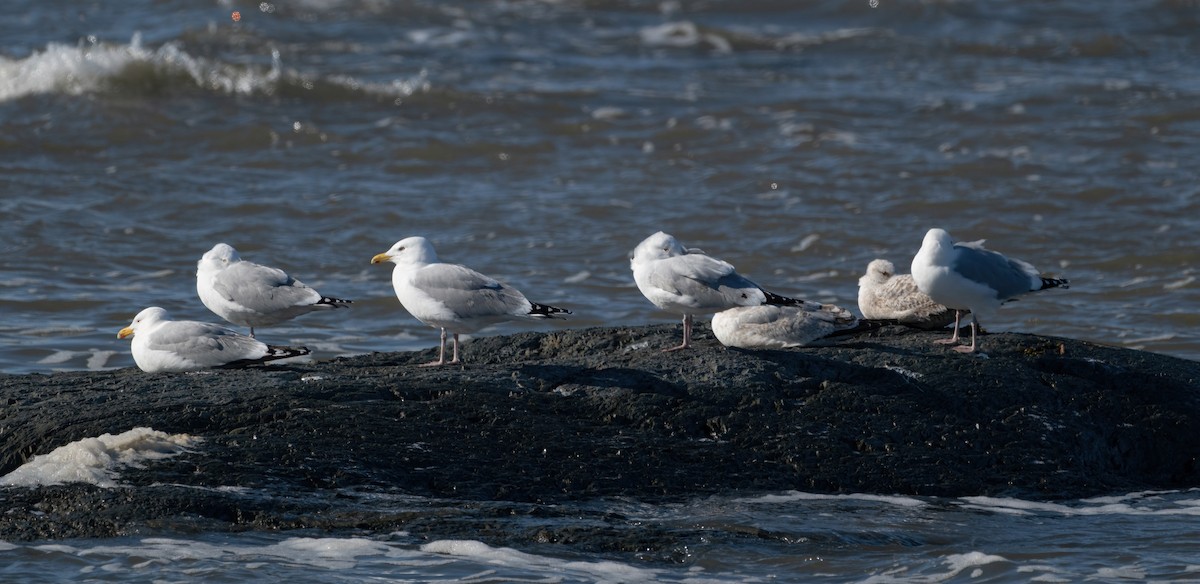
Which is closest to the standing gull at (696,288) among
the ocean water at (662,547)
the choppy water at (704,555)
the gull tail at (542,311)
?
the gull tail at (542,311)

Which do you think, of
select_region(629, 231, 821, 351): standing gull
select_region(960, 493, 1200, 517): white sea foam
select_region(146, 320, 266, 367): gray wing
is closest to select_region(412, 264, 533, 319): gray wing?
select_region(629, 231, 821, 351): standing gull

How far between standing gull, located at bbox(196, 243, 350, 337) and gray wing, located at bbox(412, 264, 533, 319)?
0.46 meters

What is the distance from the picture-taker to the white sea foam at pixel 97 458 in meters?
5.48

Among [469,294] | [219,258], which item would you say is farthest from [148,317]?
[469,294]

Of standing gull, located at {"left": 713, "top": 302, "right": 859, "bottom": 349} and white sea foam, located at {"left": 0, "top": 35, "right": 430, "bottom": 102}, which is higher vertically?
white sea foam, located at {"left": 0, "top": 35, "right": 430, "bottom": 102}

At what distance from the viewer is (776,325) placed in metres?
6.76

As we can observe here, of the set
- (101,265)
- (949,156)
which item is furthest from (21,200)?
(949,156)

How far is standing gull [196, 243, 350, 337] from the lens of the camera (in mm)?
7129

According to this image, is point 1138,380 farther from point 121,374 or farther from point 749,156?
point 749,156

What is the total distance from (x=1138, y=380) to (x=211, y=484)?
13.0 ft

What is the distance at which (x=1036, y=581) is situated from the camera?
5.23 m

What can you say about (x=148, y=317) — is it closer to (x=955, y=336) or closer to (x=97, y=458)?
(x=97, y=458)

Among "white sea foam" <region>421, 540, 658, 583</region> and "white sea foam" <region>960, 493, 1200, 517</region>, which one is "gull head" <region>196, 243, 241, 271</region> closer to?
"white sea foam" <region>421, 540, 658, 583</region>

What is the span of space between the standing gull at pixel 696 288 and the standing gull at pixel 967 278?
A: 1.78 ft
